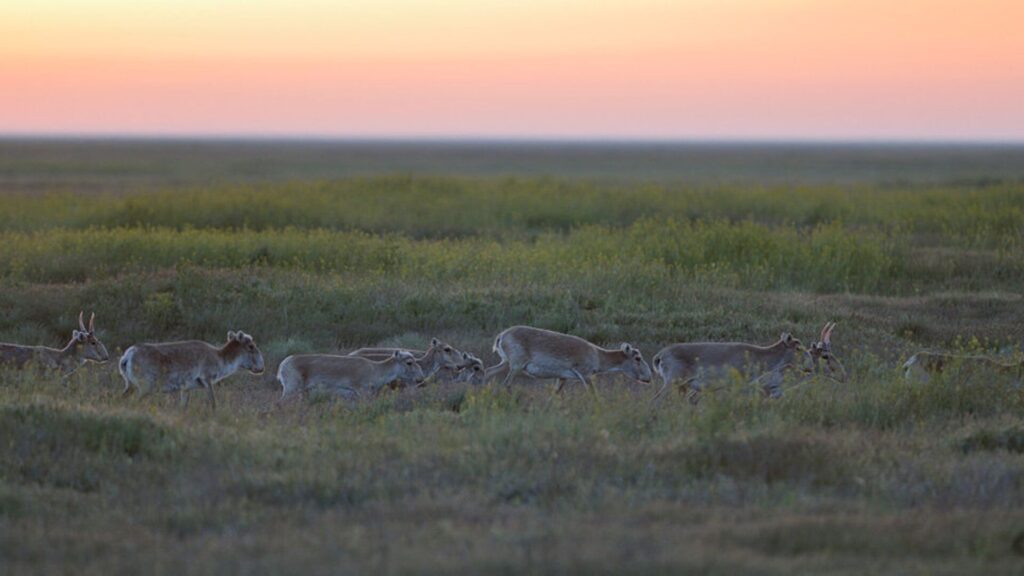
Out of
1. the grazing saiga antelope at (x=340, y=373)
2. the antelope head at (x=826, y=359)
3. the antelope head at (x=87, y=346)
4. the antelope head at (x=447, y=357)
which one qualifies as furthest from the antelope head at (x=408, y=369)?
the antelope head at (x=826, y=359)

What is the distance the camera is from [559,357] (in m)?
15.3

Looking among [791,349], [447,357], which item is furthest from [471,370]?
[791,349]

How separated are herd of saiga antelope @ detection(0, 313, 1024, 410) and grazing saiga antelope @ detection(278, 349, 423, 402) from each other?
12mm

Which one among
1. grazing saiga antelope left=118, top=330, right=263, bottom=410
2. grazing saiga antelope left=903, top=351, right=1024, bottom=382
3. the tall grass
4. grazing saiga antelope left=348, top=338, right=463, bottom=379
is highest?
grazing saiga antelope left=903, top=351, right=1024, bottom=382

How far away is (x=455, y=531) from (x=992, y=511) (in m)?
3.93

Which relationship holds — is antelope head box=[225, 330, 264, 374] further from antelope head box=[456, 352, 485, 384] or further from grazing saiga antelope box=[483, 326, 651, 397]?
grazing saiga antelope box=[483, 326, 651, 397]

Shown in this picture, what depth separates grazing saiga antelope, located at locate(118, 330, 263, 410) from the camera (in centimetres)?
1400

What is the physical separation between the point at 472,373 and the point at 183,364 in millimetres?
3736

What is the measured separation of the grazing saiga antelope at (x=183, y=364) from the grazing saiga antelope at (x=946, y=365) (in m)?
7.83

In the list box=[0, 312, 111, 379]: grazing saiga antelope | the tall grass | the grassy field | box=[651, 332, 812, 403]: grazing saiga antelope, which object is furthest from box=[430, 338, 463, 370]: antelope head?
the tall grass

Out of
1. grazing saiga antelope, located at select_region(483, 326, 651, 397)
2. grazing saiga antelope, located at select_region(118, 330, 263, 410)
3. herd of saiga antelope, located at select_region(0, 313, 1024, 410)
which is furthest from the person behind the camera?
grazing saiga antelope, located at select_region(483, 326, 651, 397)

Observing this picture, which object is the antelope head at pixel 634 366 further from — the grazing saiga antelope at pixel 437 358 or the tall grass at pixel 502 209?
the tall grass at pixel 502 209

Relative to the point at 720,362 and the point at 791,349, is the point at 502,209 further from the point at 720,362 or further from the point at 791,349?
the point at 720,362

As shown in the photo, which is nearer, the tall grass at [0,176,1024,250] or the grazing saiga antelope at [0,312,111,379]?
the grazing saiga antelope at [0,312,111,379]
